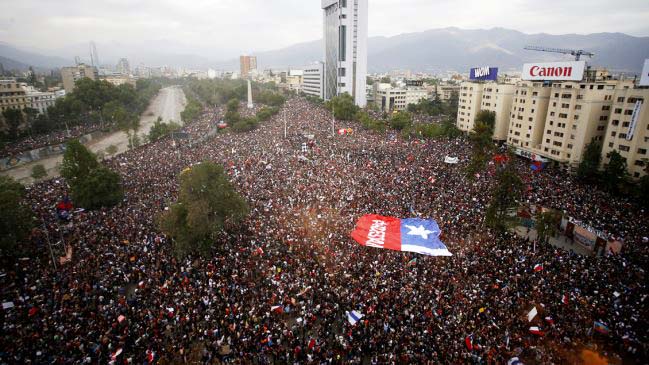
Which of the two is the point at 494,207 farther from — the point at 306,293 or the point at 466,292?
the point at 306,293

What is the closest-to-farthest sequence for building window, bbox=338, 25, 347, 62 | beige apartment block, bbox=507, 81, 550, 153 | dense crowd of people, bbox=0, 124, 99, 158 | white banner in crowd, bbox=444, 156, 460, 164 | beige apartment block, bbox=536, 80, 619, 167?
1. beige apartment block, bbox=536, 80, 619, 167
2. white banner in crowd, bbox=444, 156, 460, 164
3. beige apartment block, bbox=507, 81, 550, 153
4. dense crowd of people, bbox=0, 124, 99, 158
5. building window, bbox=338, 25, 347, 62

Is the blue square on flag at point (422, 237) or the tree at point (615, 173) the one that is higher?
the tree at point (615, 173)

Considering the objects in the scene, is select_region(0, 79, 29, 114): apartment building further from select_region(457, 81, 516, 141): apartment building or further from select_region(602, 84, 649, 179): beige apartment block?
select_region(602, 84, 649, 179): beige apartment block

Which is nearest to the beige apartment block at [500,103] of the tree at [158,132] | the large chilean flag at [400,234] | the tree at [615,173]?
the tree at [615,173]

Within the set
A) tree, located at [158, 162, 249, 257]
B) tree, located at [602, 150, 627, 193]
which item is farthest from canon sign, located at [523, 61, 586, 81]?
tree, located at [158, 162, 249, 257]

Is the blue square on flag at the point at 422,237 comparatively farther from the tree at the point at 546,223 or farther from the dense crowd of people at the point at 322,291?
the tree at the point at 546,223

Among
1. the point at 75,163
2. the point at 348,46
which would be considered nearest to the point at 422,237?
the point at 75,163
